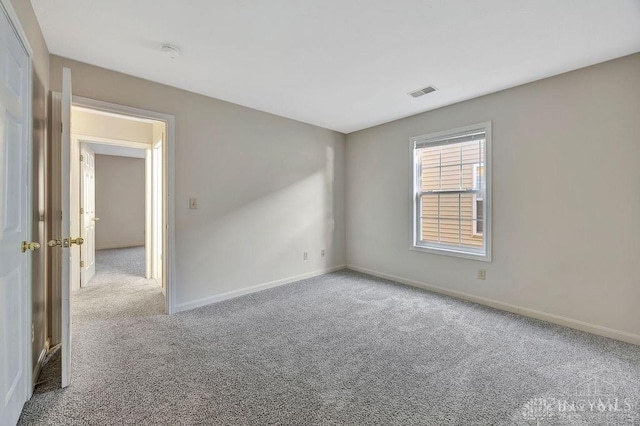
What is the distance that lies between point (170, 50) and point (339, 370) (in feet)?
9.06

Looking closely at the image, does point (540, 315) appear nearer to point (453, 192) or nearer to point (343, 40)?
point (453, 192)

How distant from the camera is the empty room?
1.68 meters

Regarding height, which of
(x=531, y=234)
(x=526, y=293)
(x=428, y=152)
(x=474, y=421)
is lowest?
(x=474, y=421)

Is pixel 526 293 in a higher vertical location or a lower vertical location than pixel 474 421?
higher

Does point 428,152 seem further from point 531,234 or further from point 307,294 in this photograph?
point 307,294

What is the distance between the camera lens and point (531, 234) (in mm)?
2906

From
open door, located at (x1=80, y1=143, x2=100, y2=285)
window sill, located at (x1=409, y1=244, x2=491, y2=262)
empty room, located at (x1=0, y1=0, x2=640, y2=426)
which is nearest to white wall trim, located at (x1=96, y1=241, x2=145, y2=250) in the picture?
open door, located at (x1=80, y1=143, x2=100, y2=285)

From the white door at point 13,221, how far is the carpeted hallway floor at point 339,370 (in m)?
0.31

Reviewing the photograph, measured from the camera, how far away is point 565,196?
2686 millimetres

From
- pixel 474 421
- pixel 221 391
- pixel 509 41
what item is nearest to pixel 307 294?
pixel 221 391

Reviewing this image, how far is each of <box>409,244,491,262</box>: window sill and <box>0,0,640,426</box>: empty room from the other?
21 mm

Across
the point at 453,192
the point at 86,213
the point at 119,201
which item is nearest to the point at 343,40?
the point at 453,192

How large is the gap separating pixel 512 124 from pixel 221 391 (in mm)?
3572

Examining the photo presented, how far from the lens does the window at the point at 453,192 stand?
10.8 ft
